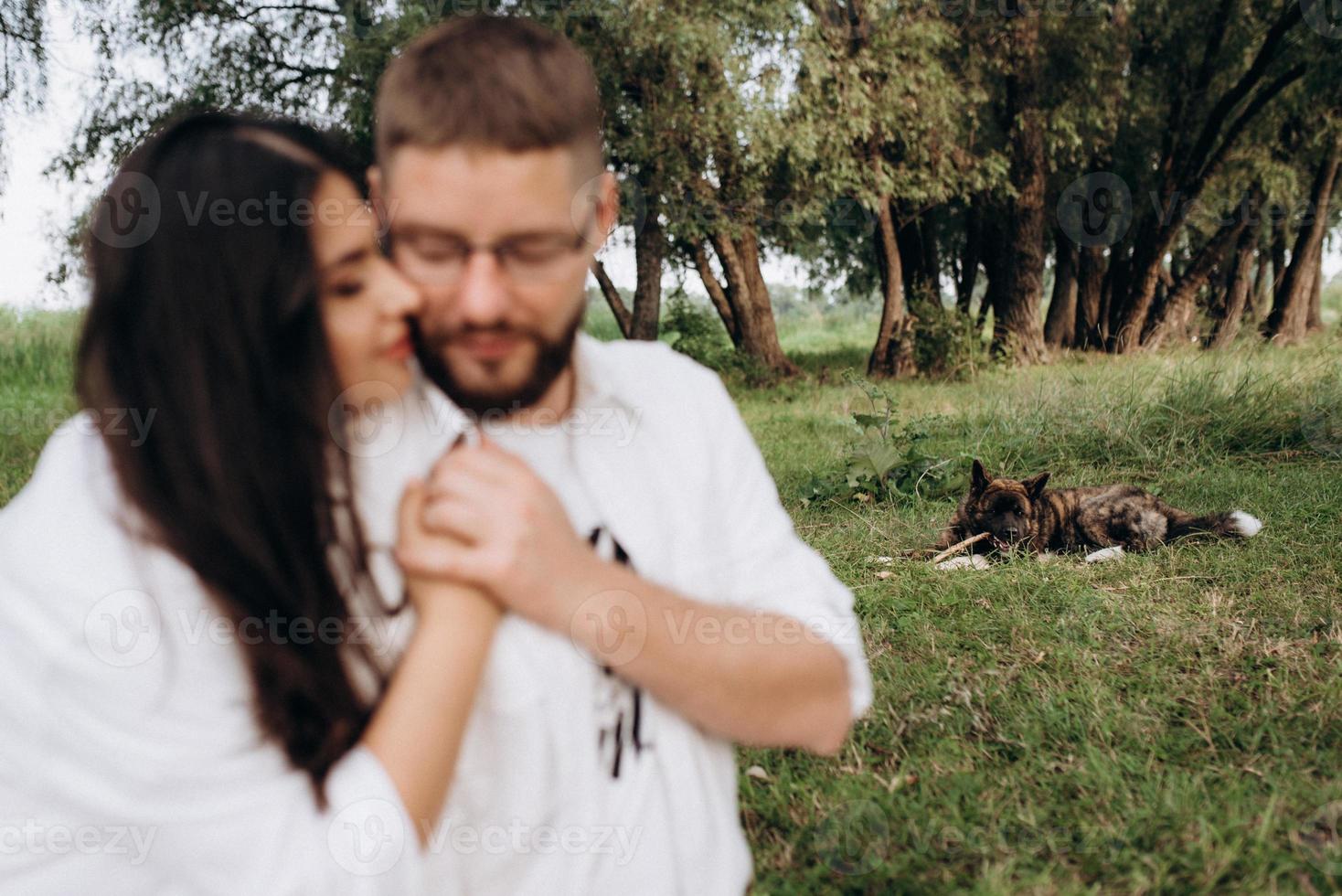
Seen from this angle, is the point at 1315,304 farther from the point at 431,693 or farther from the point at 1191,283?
the point at 431,693

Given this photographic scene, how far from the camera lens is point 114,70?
38.0 ft

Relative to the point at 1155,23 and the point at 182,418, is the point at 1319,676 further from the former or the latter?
the point at 1155,23

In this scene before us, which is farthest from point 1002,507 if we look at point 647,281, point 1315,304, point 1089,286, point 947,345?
point 1315,304

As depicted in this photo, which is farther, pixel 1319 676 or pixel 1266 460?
pixel 1266 460

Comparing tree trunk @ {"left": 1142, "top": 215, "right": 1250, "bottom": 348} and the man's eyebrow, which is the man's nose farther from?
tree trunk @ {"left": 1142, "top": 215, "right": 1250, "bottom": 348}

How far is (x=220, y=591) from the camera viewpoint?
3.85 feet

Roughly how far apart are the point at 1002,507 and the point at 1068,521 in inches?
18.9

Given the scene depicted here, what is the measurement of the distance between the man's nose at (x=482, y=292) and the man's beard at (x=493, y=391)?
0.09 ft

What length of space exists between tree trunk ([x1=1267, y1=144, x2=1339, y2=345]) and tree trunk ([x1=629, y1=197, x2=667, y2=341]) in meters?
11.2

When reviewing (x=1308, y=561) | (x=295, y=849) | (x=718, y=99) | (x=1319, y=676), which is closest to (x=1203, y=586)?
(x=1308, y=561)

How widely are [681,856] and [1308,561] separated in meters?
4.54

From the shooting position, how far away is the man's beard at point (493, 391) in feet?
4.59

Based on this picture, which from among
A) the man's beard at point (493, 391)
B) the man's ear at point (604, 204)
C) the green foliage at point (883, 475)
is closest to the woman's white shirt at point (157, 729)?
the man's beard at point (493, 391)

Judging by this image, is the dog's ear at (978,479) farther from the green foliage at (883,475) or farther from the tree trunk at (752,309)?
the tree trunk at (752,309)
